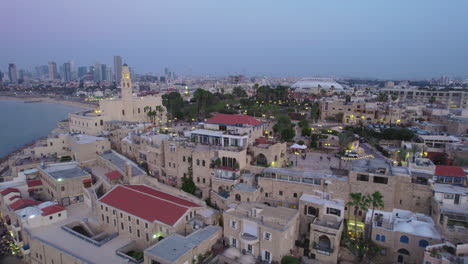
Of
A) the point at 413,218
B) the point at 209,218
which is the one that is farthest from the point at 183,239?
the point at 413,218

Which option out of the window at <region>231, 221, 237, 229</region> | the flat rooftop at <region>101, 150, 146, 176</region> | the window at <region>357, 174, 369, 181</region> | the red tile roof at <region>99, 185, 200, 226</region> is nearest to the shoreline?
the flat rooftop at <region>101, 150, 146, 176</region>

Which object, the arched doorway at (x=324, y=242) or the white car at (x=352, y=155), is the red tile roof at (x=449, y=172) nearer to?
the white car at (x=352, y=155)

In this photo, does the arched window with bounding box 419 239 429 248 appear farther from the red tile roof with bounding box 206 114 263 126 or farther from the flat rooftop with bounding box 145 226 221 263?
the red tile roof with bounding box 206 114 263 126

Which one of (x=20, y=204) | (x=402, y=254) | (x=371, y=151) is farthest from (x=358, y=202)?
(x=20, y=204)

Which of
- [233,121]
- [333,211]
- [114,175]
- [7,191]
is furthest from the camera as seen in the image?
[233,121]

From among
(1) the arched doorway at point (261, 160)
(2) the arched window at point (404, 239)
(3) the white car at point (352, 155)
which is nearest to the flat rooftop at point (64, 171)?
(1) the arched doorway at point (261, 160)

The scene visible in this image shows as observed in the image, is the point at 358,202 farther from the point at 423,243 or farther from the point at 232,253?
the point at 232,253
